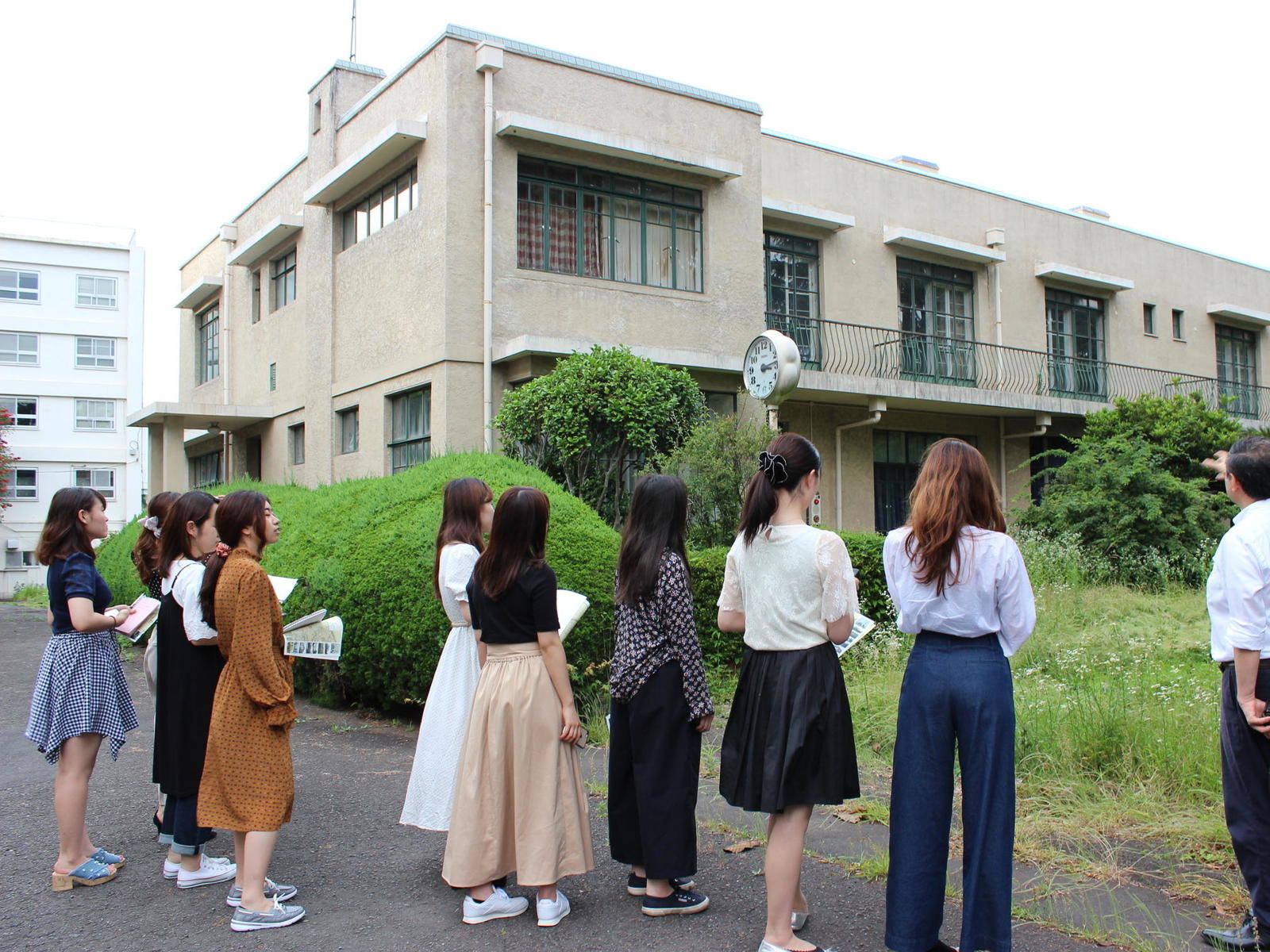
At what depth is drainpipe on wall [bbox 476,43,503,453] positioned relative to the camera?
1348 cm

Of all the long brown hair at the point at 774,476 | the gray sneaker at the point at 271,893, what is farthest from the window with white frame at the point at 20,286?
the long brown hair at the point at 774,476

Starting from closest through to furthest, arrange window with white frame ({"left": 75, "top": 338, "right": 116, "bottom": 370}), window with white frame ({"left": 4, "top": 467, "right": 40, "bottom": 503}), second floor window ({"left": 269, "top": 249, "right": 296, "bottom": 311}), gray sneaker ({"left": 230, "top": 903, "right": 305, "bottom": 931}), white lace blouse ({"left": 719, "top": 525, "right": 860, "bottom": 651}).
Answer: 1. white lace blouse ({"left": 719, "top": 525, "right": 860, "bottom": 651})
2. gray sneaker ({"left": 230, "top": 903, "right": 305, "bottom": 931})
3. second floor window ({"left": 269, "top": 249, "right": 296, "bottom": 311})
4. window with white frame ({"left": 4, "top": 467, "right": 40, "bottom": 503})
5. window with white frame ({"left": 75, "top": 338, "right": 116, "bottom": 370})

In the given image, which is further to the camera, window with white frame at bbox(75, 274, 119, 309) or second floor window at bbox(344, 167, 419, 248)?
window with white frame at bbox(75, 274, 119, 309)

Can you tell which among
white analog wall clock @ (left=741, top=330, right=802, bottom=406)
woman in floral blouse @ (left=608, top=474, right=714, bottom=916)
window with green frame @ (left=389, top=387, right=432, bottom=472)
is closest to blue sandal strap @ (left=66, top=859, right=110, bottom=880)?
woman in floral blouse @ (left=608, top=474, right=714, bottom=916)

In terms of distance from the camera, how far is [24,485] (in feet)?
141

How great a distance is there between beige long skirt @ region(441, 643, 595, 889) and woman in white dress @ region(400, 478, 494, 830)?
588 mm

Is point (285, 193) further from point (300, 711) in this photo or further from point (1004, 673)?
point (1004, 673)

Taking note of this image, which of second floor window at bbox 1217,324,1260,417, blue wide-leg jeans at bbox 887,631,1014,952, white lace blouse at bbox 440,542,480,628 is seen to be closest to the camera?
blue wide-leg jeans at bbox 887,631,1014,952

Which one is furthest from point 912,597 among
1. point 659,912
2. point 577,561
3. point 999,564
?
point 577,561

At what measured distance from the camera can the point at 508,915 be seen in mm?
4379

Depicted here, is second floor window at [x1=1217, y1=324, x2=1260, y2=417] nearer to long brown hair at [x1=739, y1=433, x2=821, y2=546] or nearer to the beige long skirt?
Answer: long brown hair at [x1=739, y1=433, x2=821, y2=546]

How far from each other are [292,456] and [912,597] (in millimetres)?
16424

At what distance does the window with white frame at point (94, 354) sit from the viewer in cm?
4472

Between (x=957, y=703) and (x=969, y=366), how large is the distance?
1741 cm
